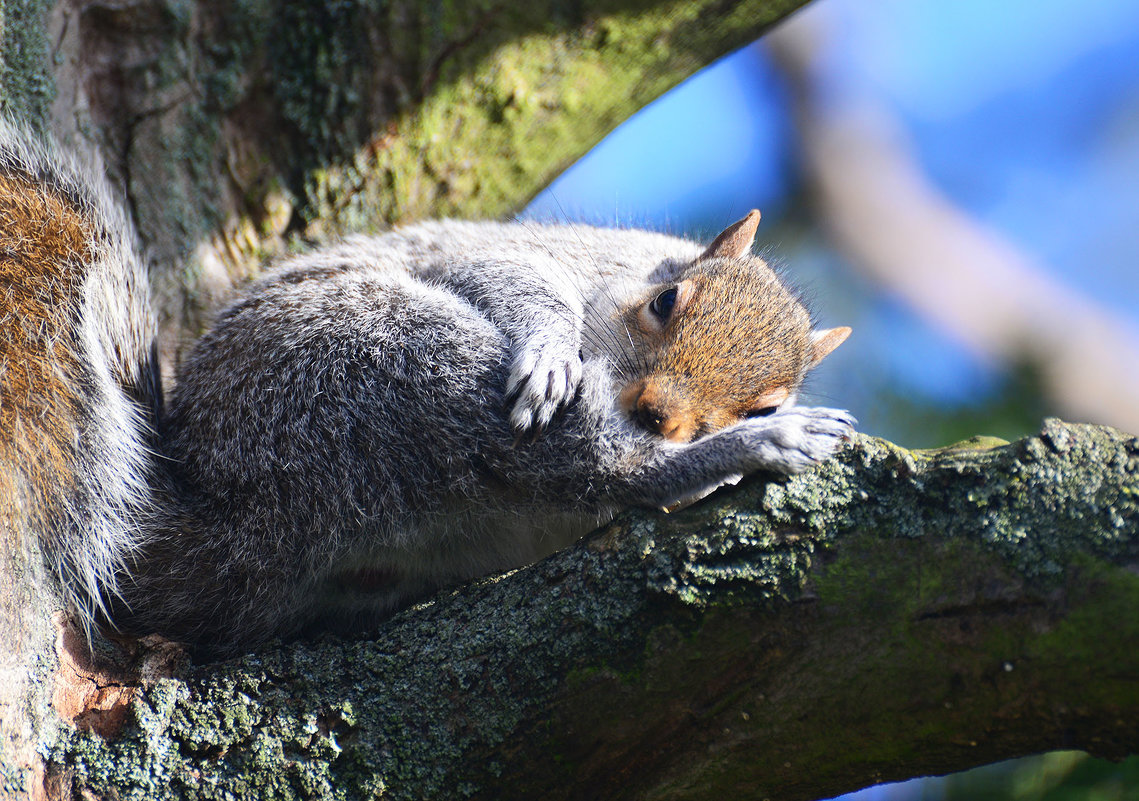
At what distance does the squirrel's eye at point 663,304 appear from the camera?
8.88 feet

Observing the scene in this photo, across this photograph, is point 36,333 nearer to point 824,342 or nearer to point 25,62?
point 25,62

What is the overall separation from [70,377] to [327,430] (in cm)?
63

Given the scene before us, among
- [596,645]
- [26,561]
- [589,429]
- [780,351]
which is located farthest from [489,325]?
[26,561]

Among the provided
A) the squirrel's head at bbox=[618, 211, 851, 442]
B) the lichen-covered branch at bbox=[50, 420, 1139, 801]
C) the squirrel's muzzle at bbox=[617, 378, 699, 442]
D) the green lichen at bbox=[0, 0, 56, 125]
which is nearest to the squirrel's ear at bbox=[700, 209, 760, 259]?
the squirrel's head at bbox=[618, 211, 851, 442]

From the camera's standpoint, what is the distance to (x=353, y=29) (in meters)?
3.05

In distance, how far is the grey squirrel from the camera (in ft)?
7.01

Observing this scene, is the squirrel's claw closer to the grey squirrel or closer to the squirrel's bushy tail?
the grey squirrel

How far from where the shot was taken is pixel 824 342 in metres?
3.04

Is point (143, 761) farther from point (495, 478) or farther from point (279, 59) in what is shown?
point (279, 59)

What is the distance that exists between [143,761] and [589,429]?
124cm

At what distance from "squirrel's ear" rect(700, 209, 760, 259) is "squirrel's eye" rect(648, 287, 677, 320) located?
377 mm

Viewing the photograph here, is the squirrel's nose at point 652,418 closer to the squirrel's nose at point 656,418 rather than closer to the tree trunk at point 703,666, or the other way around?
the squirrel's nose at point 656,418

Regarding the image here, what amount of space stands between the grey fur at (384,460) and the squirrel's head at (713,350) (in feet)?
0.30

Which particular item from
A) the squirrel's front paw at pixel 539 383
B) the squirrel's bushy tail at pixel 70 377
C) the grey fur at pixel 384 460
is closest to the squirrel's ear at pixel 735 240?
the grey fur at pixel 384 460
